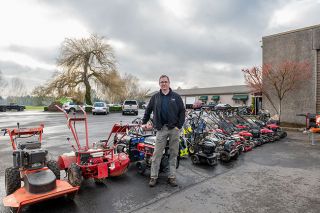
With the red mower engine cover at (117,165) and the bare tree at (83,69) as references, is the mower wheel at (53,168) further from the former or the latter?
the bare tree at (83,69)

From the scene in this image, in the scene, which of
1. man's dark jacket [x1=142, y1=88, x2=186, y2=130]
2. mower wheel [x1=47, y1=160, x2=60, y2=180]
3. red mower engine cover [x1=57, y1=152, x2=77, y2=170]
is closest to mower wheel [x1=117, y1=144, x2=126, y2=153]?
red mower engine cover [x1=57, y1=152, x2=77, y2=170]

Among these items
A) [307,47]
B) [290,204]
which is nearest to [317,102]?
[307,47]

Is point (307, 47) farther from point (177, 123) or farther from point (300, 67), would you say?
point (177, 123)

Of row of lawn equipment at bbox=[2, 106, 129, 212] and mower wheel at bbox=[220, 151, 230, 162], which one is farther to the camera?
mower wheel at bbox=[220, 151, 230, 162]

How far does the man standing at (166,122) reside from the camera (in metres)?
4.59

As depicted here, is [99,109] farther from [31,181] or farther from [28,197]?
[28,197]

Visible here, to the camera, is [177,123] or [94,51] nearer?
[177,123]

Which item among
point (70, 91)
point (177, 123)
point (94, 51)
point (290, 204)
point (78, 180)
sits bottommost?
point (290, 204)

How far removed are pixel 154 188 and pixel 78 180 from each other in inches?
53.5

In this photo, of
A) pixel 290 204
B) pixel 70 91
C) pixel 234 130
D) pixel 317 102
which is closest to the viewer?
pixel 290 204

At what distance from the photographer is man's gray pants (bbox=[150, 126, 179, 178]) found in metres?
4.62

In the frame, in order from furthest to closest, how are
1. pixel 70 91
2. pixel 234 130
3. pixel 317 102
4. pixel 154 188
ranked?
pixel 70 91
pixel 317 102
pixel 234 130
pixel 154 188

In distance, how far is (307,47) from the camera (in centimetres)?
1512

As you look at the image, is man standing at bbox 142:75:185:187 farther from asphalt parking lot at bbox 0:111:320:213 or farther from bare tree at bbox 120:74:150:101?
bare tree at bbox 120:74:150:101
